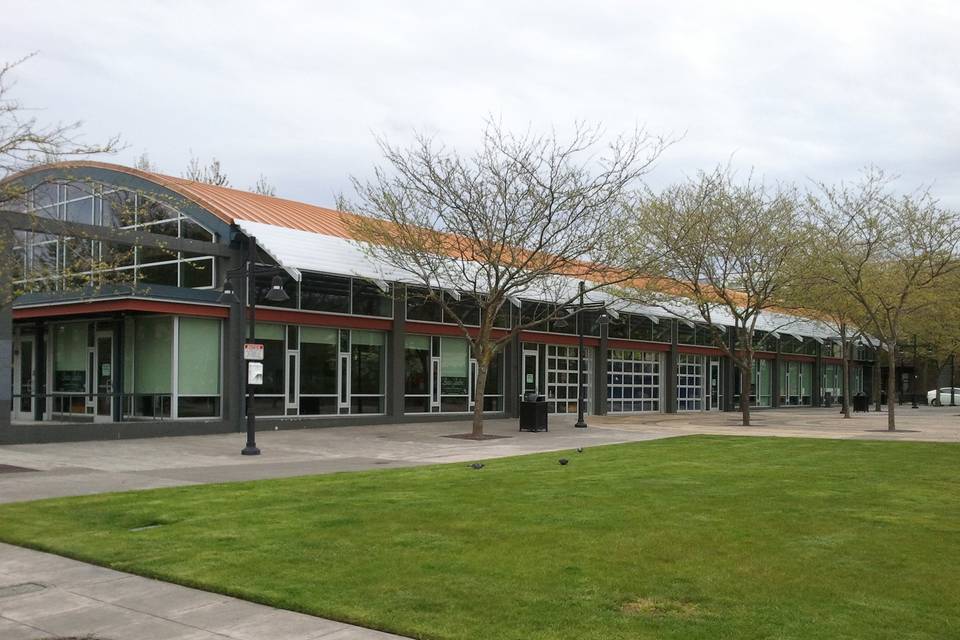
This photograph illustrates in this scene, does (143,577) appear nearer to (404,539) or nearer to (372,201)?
(404,539)

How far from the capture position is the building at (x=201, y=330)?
23.6 meters

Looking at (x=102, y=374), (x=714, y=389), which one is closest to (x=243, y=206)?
(x=102, y=374)

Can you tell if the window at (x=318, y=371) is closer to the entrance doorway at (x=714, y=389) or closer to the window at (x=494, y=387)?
the window at (x=494, y=387)

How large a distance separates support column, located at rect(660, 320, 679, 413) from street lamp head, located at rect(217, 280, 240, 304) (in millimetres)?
24750

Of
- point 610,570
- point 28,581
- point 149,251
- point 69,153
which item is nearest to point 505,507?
point 610,570

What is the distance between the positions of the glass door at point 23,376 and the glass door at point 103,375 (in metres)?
3.71

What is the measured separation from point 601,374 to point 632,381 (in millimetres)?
3256

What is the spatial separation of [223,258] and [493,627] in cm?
2124

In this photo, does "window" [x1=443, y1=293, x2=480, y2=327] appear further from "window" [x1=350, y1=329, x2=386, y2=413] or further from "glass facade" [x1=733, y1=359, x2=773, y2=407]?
"glass facade" [x1=733, y1=359, x2=773, y2=407]

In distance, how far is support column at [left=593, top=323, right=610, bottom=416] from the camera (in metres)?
39.3

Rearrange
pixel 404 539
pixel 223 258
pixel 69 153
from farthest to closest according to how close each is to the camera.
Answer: pixel 223 258, pixel 69 153, pixel 404 539

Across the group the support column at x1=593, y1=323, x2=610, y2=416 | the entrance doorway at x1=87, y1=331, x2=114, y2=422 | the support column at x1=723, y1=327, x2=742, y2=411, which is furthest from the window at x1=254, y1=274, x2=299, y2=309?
the support column at x1=723, y1=327, x2=742, y2=411

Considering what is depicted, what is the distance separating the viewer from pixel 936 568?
299 inches

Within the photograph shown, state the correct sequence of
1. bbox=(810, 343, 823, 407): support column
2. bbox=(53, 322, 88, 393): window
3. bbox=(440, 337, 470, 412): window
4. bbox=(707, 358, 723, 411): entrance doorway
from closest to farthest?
bbox=(53, 322, 88, 393): window
bbox=(440, 337, 470, 412): window
bbox=(707, 358, 723, 411): entrance doorway
bbox=(810, 343, 823, 407): support column
